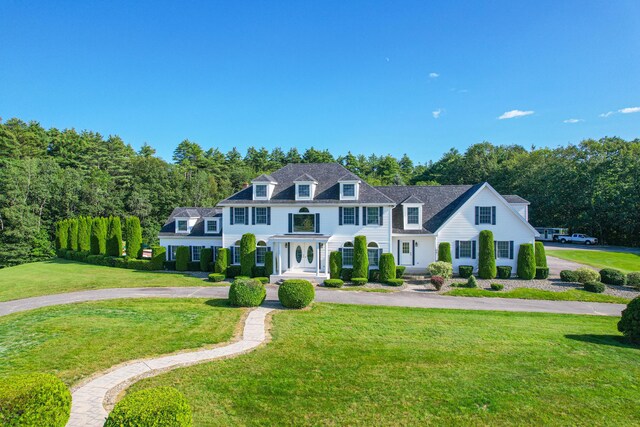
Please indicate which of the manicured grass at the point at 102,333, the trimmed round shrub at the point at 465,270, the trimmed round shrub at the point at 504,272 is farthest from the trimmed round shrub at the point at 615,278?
the manicured grass at the point at 102,333

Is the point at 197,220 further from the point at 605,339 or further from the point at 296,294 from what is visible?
the point at 605,339

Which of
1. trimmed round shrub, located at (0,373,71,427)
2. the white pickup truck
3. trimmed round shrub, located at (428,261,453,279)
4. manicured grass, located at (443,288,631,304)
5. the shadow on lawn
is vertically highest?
the white pickup truck

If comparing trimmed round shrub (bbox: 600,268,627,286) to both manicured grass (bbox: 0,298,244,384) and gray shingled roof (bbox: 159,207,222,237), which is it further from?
gray shingled roof (bbox: 159,207,222,237)

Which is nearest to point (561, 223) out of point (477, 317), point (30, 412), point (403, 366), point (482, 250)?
point (482, 250)

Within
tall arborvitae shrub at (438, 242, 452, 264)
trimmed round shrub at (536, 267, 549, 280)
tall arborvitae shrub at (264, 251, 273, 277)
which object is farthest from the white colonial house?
trimmed round shrub at (536, 267, 549, 280)

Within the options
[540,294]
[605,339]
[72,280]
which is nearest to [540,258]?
[540,294]

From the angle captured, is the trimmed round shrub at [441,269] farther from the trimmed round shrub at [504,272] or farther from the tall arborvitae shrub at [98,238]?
the tall arborvitae shrub at [98,238]
